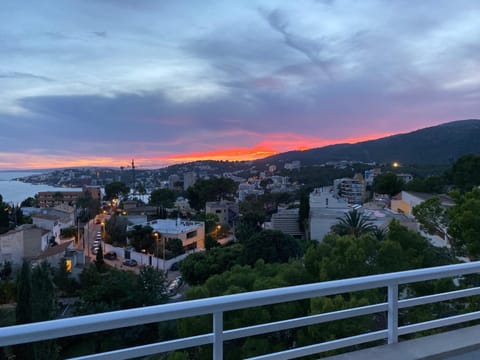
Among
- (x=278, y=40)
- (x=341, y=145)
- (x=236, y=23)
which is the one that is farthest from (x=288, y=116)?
(x=341, y=145)

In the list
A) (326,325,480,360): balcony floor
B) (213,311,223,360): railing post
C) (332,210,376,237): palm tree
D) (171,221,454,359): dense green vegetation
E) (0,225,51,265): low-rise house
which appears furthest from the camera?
(0,225,51,265): low-rise house

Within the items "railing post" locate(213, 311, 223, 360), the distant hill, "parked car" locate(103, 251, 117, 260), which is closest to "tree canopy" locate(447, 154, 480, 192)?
the distant hill

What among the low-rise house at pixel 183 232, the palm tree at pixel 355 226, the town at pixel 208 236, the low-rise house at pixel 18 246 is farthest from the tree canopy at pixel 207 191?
the palm tree at pixel 355 226

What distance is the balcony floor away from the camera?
1767mm

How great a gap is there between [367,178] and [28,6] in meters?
45.8

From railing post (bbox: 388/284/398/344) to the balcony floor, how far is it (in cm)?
4

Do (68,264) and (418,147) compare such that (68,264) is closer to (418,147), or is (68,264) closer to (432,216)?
(432,216)

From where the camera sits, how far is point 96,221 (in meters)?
38.1

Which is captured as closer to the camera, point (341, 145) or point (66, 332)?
point (66, 332)

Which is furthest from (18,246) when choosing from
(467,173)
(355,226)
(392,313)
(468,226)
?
(467,173)

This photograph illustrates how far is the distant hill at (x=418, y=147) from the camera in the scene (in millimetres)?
48719

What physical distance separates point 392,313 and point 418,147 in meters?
57.8

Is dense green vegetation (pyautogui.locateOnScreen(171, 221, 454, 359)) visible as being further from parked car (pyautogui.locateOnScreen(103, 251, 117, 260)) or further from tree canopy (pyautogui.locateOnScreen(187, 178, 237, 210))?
tree canopy (pyautogui.locateOnScreen(187, 178, 237, 210))

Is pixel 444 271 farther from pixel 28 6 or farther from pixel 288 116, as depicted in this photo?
pixel 288 116
